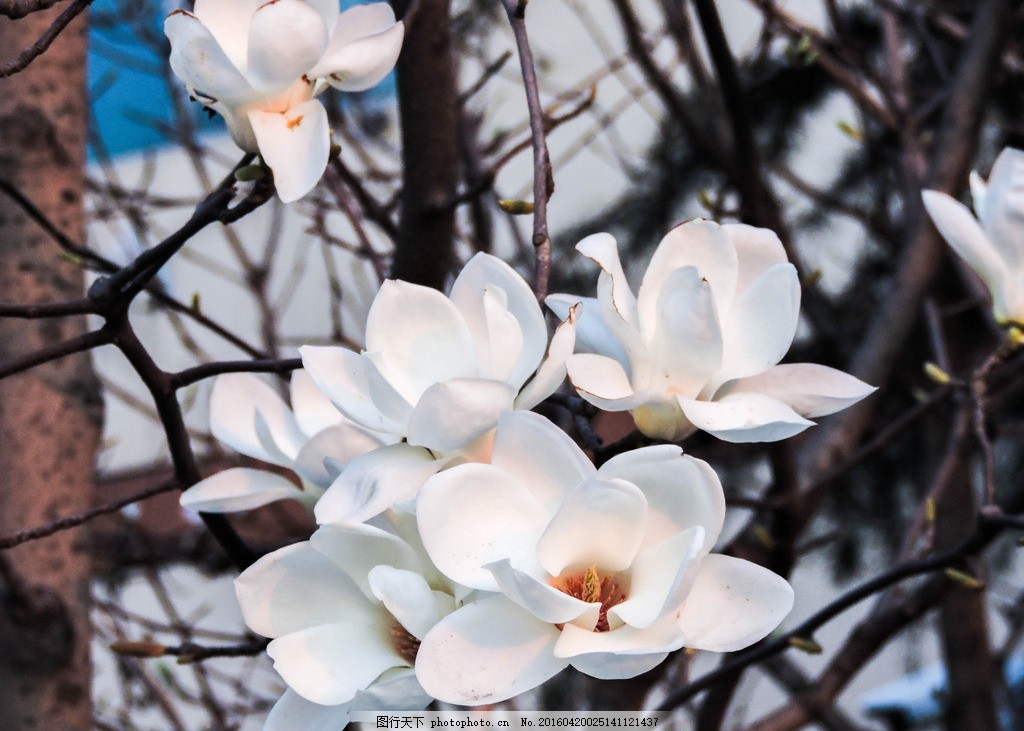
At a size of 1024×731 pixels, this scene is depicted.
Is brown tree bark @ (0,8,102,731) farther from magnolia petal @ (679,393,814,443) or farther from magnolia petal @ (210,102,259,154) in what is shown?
magnolia petal @ (679,393,814,443)

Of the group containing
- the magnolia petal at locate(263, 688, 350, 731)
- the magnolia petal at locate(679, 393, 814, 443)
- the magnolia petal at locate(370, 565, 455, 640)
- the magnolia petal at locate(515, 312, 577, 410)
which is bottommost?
the magnolia petal at locate(263, 688, 350, 731)

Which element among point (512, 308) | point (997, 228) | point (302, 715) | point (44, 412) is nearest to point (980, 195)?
point (997, 228)

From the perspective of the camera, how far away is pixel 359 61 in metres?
0.43

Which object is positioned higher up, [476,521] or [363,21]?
[363,21]

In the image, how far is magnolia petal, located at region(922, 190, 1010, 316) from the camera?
53 cm

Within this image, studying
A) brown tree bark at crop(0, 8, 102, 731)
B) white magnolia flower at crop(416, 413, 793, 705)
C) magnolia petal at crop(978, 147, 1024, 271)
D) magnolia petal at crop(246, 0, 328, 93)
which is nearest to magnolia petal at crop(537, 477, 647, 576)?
white magnolia flower at crop(416, 413, 793, 705)

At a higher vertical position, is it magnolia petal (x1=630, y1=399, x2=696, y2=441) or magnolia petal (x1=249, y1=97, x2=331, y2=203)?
magnolia petal (x1=249, y1=97, x2=331, y2=203)

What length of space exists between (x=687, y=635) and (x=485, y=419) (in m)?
0.09

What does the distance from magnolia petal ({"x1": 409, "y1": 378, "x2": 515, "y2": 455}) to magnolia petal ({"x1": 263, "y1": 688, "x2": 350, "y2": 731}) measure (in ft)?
0.31

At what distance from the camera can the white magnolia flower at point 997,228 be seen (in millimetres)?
535

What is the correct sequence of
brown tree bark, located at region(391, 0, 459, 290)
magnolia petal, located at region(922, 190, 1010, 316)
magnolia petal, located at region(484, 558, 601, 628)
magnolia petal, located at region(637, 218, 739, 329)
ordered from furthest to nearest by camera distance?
brown tree bark, located at region(391, 0, 459, 290), magnolia petal, located at region(922, 190, 1010, 316), magnolia petal, located at region(637, 218, 739, 329), magnolia petal, located at region(484, 558, 601, 628)

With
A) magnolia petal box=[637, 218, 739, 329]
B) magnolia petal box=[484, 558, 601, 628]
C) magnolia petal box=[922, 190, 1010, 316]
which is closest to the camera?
magnolia petal box=[484, 558, 601, 628]

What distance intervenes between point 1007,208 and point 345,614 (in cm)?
40

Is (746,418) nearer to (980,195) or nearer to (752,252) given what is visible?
(752,252)
